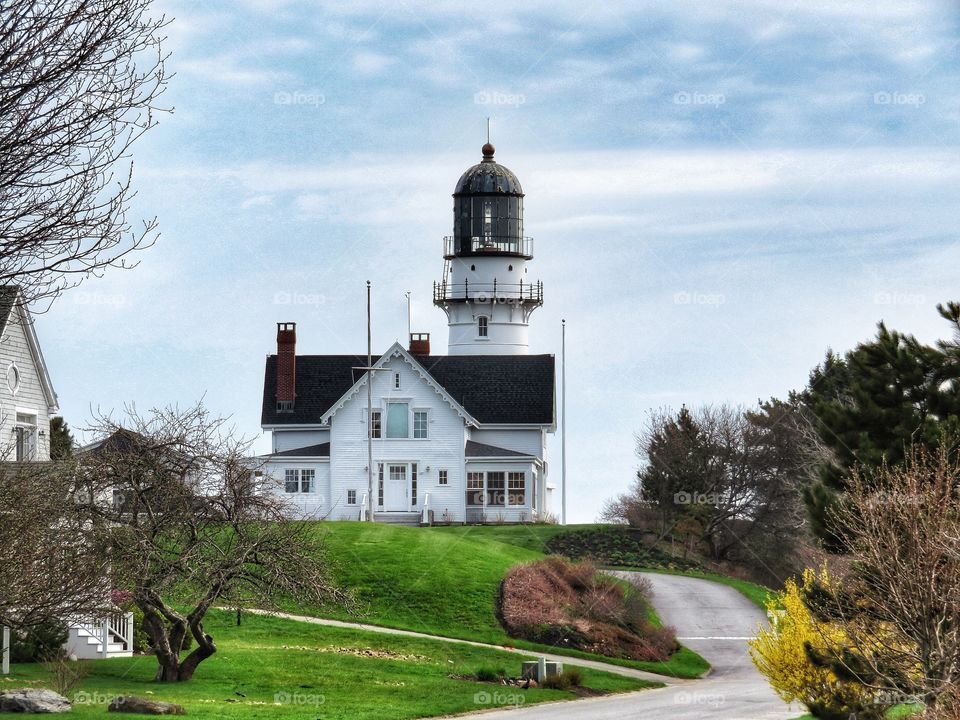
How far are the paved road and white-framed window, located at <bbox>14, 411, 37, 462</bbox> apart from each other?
50.3ft

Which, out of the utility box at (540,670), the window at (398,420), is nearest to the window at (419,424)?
the window at (398,420)

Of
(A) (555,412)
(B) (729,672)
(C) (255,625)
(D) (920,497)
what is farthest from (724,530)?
(D) (920,497)

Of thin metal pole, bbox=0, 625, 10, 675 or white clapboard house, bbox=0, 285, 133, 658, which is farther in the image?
white clapboard house, bbox=0, 285, 133, 658

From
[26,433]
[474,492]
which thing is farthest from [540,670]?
[474,492]

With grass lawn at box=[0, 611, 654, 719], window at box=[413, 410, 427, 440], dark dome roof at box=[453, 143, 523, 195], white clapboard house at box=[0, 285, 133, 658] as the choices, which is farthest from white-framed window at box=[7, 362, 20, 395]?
dark dome roof at box=[453, 143, 523, 195]

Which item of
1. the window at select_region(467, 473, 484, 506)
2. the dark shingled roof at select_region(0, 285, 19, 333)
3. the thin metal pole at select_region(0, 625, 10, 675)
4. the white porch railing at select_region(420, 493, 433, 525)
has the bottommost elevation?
the thin metal pole at select_region(0, 625, 10, 675)

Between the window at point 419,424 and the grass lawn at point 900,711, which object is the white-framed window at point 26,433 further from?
the window at point 419,424

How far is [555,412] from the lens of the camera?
213ft

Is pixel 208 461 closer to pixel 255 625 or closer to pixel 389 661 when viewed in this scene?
pixel 389 661

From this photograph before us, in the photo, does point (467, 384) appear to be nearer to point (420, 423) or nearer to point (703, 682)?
point (420, 423)

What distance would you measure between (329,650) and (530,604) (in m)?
8.52

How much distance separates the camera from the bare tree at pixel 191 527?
29.3m

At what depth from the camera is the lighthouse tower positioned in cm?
6856

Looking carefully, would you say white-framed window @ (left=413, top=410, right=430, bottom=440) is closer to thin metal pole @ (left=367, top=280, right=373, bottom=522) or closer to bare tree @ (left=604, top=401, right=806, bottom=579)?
thin metal pole @ (left=367, top=280, right=373, bottom=522)
